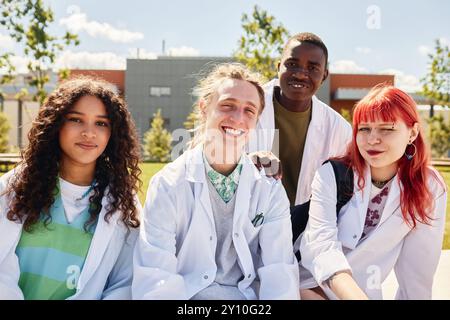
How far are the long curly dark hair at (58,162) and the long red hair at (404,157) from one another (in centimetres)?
124

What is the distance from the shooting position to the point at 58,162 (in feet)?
8.64

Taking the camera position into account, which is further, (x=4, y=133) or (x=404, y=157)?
(x=4, y=133)

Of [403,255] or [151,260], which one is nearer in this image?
[151,260]

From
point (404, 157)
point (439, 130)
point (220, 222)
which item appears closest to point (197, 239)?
point (220, 222)

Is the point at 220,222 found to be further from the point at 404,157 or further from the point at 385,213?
the point at 404,157

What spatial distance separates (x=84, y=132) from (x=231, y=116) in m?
0.75

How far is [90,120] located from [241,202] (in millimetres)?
886

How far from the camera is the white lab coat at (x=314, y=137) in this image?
3.63 meters

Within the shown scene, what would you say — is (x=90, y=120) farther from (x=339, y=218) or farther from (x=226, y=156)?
(x=339, y=218)

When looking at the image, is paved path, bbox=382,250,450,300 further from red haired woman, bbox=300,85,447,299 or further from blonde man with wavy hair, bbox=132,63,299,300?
blonde man with wavy hair, bbox=132,63,299,300

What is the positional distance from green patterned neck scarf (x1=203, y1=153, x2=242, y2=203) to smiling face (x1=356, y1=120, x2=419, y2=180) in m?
0.72
